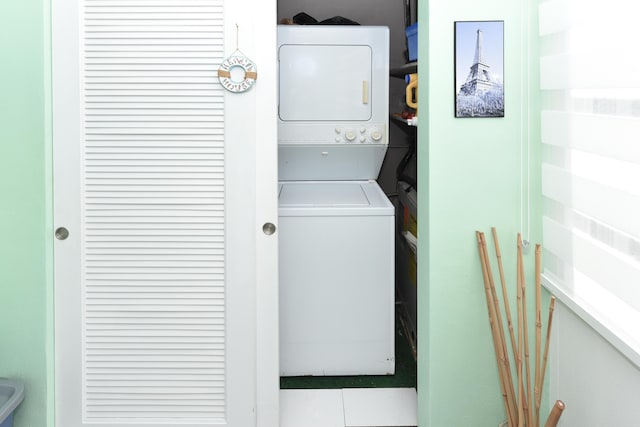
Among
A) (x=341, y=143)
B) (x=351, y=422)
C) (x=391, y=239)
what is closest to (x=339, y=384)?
(x=351, y=422)

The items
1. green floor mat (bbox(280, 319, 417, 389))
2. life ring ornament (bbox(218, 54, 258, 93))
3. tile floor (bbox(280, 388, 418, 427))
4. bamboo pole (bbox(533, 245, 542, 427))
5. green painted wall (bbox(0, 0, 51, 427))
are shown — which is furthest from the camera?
green floor mat (bbox(280, 319, 417, 389))

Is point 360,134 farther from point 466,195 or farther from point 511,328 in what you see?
point 511,328

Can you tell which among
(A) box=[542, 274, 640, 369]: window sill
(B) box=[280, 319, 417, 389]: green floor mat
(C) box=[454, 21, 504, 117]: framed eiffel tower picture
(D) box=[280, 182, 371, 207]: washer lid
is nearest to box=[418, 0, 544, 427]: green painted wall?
(C) box=[454, 21, 504, 117]: framed eiffel tower picture

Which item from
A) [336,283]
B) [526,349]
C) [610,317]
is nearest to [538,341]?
[526,349]

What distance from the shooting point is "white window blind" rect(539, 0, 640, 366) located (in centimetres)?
183

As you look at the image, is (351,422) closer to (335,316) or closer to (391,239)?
(335,316)

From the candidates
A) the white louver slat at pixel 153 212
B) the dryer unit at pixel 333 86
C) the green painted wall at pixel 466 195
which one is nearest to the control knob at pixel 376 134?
the dryer unit at pixel 333 86

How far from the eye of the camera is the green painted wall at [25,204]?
2502 millimetres

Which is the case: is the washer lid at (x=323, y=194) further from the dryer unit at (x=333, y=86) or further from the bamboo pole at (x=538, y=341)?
the bamboo pole at (x=538, y=341)

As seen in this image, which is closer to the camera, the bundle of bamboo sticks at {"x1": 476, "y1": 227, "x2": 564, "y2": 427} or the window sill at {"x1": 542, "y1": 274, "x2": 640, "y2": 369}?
the window sill at {"x1": 542, "y1": 274, "x2": 640, "y2": 369}

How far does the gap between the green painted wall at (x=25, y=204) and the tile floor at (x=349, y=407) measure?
100 centimetres

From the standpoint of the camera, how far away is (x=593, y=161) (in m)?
2.10

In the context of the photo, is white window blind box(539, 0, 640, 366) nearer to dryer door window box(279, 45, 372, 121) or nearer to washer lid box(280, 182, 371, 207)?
washer lid box(280, 182, 371, 207)

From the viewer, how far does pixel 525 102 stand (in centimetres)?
245
